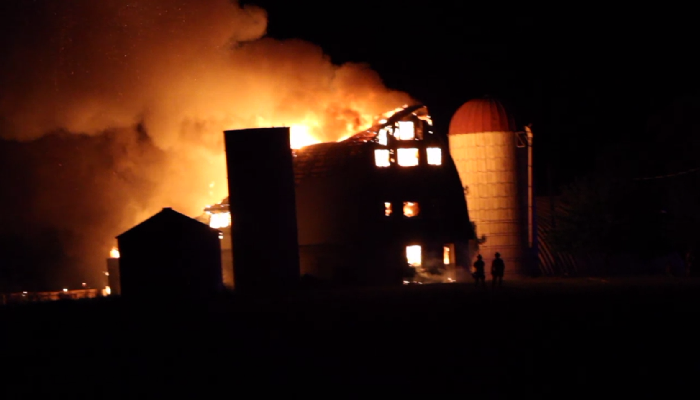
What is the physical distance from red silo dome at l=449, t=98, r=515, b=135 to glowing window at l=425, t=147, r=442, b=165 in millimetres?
3277

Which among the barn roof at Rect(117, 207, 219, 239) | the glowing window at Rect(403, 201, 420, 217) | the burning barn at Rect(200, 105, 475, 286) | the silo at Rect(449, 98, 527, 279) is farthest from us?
the silo at Rect(449, 98, 527, 279)

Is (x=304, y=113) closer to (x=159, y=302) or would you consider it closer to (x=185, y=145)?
(x=185, y=145)

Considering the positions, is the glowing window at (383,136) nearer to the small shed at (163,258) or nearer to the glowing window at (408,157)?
the glowing window at (408,157)

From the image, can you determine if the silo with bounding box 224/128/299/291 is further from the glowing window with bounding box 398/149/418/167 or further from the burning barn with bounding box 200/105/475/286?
the glowing window with bounding box 398/149/418/167

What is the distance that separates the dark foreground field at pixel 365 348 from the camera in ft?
53.4

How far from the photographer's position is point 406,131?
159 ft

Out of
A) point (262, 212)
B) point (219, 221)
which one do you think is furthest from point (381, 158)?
point (262, 212)

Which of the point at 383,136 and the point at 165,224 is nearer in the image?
the point at 165,224

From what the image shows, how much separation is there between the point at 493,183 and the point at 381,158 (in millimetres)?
7464

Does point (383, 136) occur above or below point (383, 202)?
above

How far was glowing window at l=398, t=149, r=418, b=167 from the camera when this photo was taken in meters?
48.5

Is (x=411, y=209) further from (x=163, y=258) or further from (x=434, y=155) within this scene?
(x=163, y=258)

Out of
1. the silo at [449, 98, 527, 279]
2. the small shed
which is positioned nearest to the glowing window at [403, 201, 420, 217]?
the silo at [449, 98, 527, 279]

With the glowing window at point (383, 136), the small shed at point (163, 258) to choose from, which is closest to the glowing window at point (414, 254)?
the glowing window at point (383, 136)
